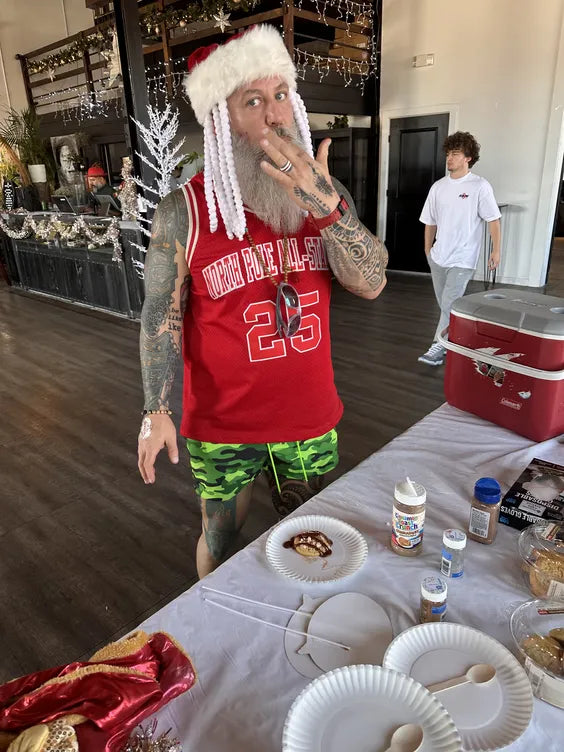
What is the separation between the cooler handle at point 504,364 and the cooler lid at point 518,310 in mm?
96

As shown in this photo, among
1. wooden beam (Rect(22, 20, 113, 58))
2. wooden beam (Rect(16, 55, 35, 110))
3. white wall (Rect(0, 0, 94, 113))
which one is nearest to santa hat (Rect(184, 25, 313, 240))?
wooden beam (Rect(22, 20, 113, 58))

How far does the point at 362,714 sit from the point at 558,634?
34cm

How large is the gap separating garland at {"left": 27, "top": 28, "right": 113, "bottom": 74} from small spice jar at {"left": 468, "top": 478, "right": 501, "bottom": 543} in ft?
28.3

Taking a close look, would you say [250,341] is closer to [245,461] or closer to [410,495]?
[245,461]

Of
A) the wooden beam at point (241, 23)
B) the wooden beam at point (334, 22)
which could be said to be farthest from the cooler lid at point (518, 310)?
the wooden beam at point (334, 22)

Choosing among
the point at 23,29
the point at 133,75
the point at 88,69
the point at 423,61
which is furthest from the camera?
the point at 23,29

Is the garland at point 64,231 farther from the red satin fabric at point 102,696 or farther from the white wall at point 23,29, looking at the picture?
the red satin fabric at point 102,696

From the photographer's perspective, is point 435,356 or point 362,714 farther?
point 435,356

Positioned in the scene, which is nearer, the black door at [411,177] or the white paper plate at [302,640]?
the white paper plate at [302,640]

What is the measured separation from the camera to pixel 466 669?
77cm

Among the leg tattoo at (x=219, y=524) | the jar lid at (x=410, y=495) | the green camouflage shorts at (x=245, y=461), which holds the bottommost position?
the leg tattoo at (x=219, y=524)

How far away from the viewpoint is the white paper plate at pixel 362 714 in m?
0.64

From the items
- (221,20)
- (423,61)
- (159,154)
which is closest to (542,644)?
(159,154)

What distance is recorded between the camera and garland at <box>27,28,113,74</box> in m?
7.69
